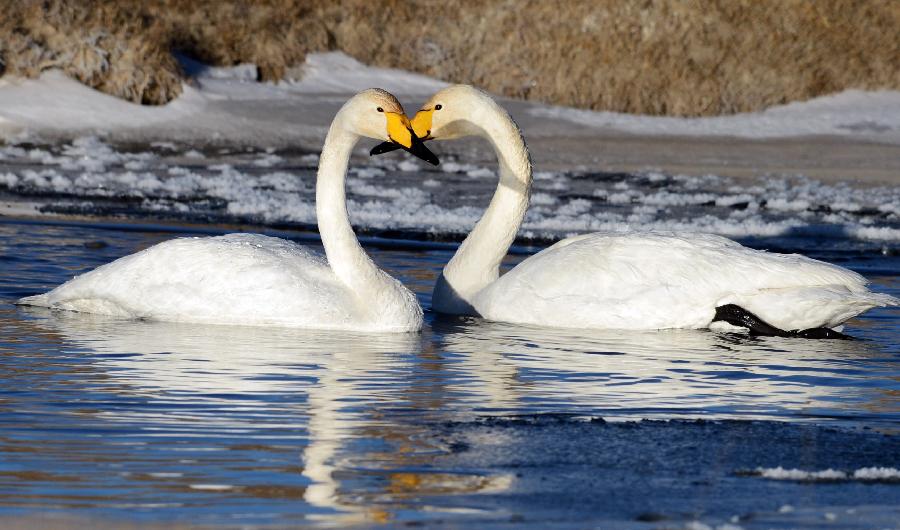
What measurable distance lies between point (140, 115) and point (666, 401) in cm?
1379

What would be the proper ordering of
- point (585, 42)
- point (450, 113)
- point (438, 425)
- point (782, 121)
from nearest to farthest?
point (438, 425) < point (450, 113) < point (782, 121) < point (585, 42)

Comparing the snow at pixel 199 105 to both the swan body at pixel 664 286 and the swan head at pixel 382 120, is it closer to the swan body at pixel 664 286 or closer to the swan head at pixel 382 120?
the swan body at pixel 664 286

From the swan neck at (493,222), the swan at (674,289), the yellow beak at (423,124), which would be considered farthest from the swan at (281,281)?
the swan neck at (493,222)

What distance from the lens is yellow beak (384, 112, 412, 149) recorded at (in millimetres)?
8320


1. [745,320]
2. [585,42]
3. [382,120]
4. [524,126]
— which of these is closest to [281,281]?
[382,120]

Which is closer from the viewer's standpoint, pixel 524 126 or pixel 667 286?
pixel 667 286

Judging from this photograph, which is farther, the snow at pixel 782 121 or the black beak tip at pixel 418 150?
the snow at pixel 782 121

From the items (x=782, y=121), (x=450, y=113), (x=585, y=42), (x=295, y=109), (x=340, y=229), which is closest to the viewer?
(x=340, y=229)

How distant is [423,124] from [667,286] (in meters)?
1.68

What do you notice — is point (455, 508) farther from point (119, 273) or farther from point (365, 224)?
point (365, 224)

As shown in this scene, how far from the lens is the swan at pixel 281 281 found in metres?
8.45

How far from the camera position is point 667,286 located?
8.85m

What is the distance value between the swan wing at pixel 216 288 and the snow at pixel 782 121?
12.5 meters

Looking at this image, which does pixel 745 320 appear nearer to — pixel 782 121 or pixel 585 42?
pixel 782 121
